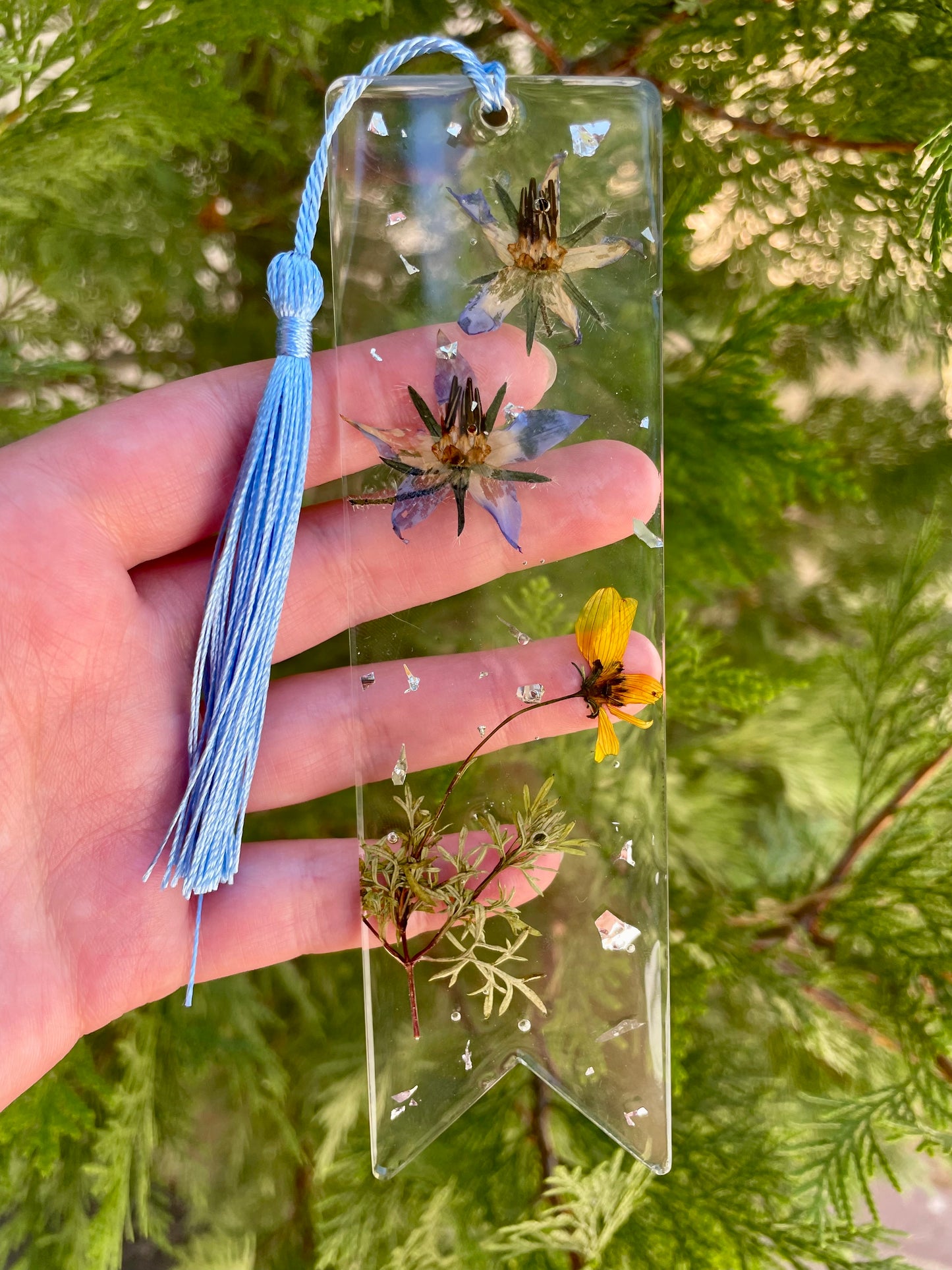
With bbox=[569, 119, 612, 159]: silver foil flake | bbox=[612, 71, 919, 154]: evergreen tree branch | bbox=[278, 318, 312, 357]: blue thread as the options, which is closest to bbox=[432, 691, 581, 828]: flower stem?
bbox=[278, 318, 312, 357]: blue thread

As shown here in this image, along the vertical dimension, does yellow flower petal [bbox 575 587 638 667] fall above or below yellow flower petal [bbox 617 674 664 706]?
above

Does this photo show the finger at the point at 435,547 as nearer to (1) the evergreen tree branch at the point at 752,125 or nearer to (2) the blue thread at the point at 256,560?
(2) the blue thread at the point at 256,560

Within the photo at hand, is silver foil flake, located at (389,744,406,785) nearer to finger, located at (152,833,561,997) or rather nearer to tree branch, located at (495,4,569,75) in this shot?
finger, located at (152,833,561,997)

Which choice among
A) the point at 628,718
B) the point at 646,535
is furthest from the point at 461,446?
the point at 628,718

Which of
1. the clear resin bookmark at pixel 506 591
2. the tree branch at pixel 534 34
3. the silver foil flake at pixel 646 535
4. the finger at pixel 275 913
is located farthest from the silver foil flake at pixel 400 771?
the tree branch at pixel 534 34

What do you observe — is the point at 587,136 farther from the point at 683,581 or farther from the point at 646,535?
the point at 683,581

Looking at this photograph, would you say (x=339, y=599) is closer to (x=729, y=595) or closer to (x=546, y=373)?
(x=546, y=373)

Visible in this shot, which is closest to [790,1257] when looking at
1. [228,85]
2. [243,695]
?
[243,695]
